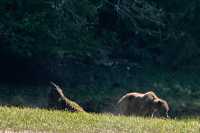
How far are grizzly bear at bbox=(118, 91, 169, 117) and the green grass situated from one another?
4.96 metres

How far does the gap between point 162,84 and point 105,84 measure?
274cm

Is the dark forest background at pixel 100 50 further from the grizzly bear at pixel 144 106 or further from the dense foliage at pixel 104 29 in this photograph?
the grizzly bear at pixel 144 106

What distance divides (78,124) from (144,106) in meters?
6.60

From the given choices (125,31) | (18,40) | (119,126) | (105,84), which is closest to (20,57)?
(18,40)

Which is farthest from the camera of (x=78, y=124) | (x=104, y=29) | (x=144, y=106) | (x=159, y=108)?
(x=104, y=29)

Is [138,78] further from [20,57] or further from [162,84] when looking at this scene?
[20,57]

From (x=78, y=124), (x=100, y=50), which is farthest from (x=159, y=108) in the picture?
(x=100, y=50)

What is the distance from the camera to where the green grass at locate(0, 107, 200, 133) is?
40.6ft

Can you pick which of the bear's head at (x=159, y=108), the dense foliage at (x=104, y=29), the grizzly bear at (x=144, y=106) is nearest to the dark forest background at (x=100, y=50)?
the dense foliage at (x=104, y=29)

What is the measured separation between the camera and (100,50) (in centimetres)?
3089

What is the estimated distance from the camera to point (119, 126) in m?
13.0

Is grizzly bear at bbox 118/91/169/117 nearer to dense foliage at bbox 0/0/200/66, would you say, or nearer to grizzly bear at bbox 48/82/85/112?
grizzly bear at bbox 48/82/85/112

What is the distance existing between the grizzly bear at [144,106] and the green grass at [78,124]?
195 inches

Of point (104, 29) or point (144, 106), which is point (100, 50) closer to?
point (104, 29)
